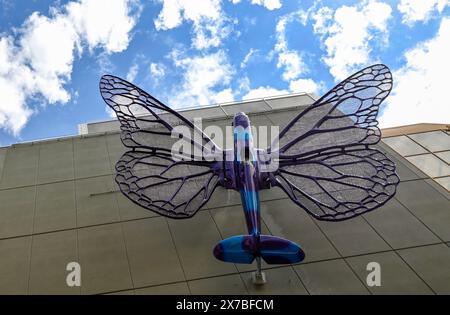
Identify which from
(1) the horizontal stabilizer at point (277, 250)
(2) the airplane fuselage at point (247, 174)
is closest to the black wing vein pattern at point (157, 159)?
(2) the airplane fuselage at point (247, 174)

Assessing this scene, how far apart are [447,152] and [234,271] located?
9.27 meters

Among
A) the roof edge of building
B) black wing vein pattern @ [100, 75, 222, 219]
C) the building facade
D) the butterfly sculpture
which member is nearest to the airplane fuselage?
the butterfly sculpture

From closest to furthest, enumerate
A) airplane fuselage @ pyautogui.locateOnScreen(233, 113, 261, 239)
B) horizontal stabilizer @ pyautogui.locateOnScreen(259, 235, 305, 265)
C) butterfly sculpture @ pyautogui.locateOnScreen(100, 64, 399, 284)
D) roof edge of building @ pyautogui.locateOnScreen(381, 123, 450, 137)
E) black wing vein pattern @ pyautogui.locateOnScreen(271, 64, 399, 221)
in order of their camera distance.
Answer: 1. horizontal stabilizer @ pyautogui.locateOnScreen(259, 235, 305, 265)
2. airplane fuselage @ pyautogui.locateOnScreen(233, 113, 261, 239)
3. butterfly sculpture @ pyautogui.locateOnScreen(100, 64, 399, 284)
4. black wing vein pattern @ pyautogui.locateOnScreen(271, 64, 399, 221)
5. roof edge of building @ pyautogui.locateOnScreen(381, 123, 450, 137)

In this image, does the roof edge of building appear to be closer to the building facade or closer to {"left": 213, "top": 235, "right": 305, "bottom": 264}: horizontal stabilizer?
the building facade

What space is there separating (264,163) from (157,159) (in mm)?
2508

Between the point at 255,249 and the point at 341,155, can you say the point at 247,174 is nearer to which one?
the point at 255,249

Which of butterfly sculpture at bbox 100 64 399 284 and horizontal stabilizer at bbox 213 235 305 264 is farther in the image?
butterfly sculpture at bbox 100 64 399 284

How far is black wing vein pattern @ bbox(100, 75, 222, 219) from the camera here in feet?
47.4

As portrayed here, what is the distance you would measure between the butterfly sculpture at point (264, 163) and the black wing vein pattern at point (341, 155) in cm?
2

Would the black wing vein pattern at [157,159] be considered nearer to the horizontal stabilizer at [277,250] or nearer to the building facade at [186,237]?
the building facade at [186,237]

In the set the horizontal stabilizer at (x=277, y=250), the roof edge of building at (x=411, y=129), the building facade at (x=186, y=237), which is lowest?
the horizontal stabilizer at (x=277, y=250)

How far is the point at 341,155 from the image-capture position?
15.6 meters

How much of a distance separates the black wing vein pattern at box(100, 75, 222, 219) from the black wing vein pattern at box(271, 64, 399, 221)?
1.86 metres

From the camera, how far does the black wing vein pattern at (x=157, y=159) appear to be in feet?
47.4
